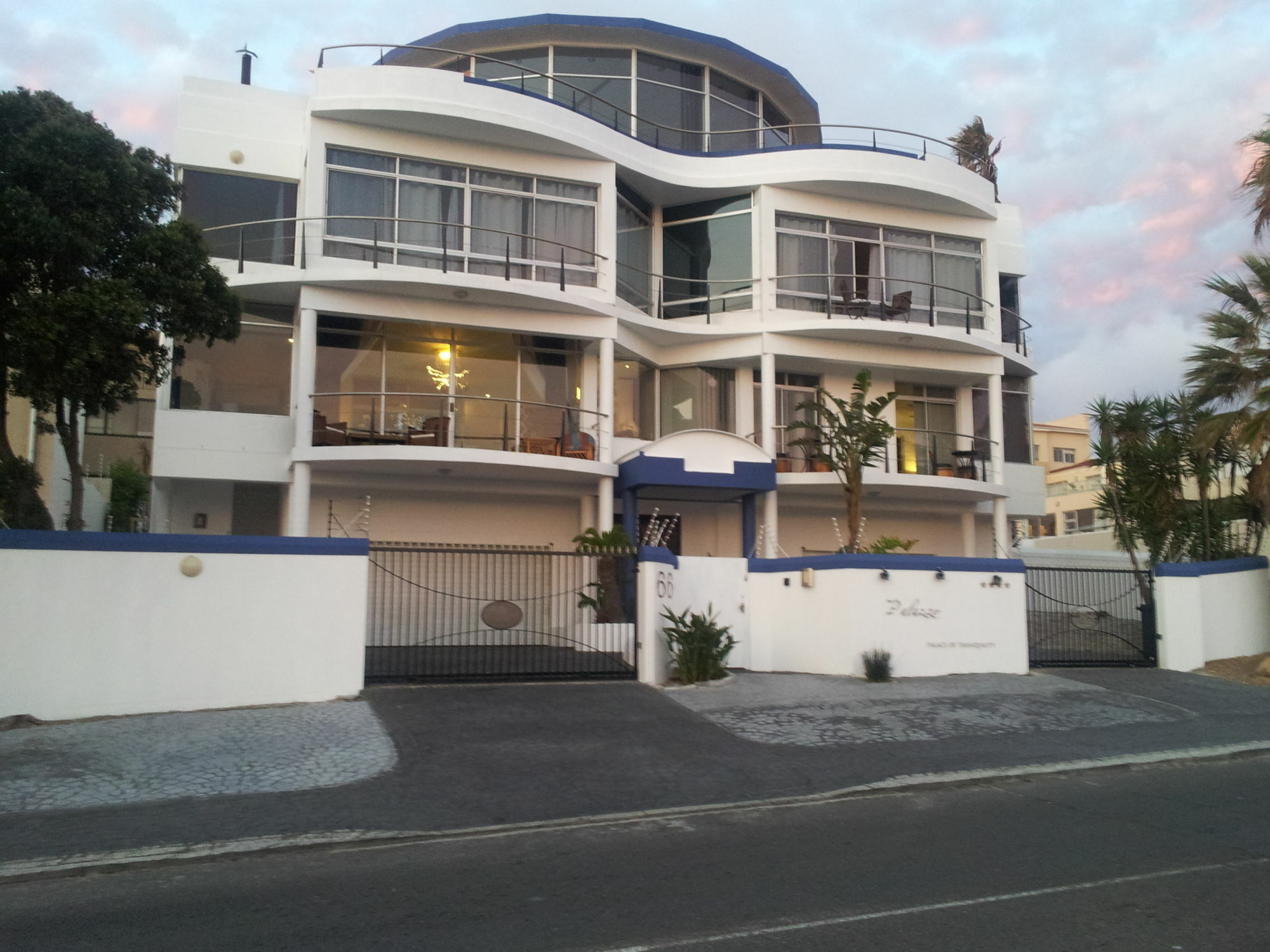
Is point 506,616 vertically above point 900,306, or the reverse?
point 900,306

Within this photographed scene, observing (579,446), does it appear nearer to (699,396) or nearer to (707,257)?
(699,396)

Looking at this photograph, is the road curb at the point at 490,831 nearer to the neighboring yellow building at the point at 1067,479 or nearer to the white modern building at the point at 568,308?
the white modern building at the point at 568,308

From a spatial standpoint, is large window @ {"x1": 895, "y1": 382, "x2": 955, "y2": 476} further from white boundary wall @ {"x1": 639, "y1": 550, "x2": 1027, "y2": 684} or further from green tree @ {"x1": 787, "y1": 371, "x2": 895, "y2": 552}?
white boundary wall @ {"x1": 639, "y1": 550, "x2": 1027, "y2": 684}

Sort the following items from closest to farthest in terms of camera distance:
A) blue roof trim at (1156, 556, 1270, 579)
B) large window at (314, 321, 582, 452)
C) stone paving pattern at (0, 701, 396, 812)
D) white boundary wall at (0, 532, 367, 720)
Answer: stone paving pattern at (0, 701, 396, 812) < white boundary wall at (0, 532, 367, 720) < blue roof trim at (1156, 556, 1270, 579) < large window at (314, 321, 582, 452)

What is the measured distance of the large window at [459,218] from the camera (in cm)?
1864

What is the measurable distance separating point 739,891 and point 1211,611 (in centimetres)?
1435

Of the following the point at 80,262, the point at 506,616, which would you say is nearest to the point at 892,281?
the point at 506,616

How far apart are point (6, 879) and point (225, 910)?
5.90ft

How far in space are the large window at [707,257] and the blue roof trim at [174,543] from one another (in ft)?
36.5

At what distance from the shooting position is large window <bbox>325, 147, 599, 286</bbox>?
18641mm

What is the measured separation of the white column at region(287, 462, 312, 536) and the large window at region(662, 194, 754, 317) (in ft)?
27.3

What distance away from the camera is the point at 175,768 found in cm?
935

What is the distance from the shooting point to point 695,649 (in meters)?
14.2

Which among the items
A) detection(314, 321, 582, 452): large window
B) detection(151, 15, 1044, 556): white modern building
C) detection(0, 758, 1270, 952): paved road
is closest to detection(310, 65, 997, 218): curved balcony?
detection(151, 15, 1044, 556): white modern building
